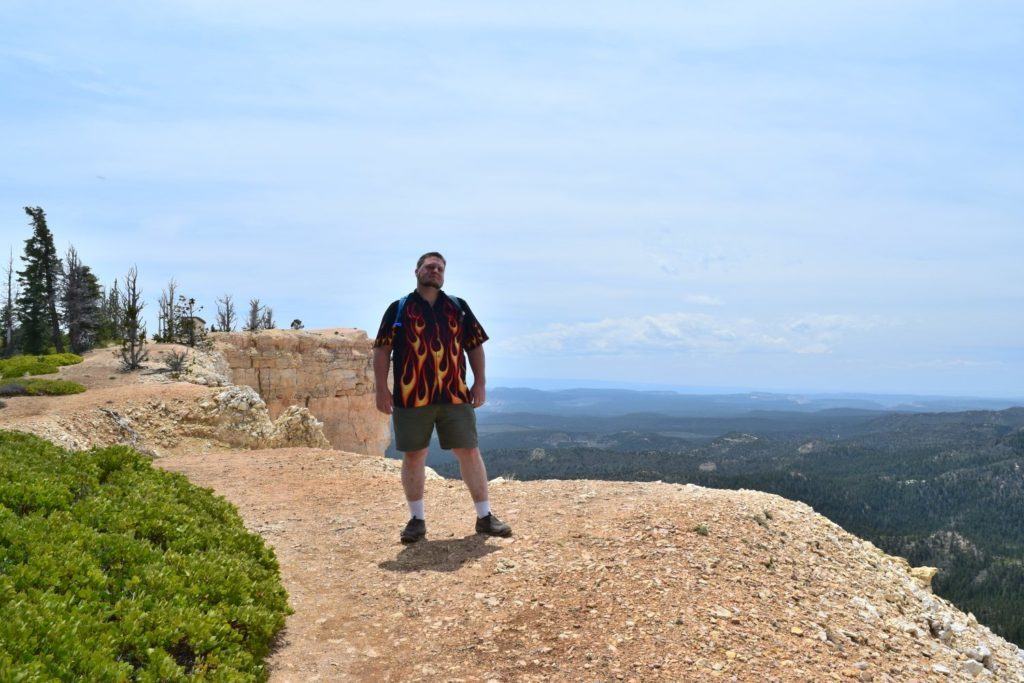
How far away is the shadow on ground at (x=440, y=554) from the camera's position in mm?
6746

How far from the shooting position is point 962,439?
14200 cm

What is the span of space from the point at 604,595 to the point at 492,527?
2.02 m

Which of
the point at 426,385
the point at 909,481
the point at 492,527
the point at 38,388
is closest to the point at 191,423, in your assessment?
the point at 38,388

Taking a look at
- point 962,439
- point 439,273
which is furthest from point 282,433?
point 962,439

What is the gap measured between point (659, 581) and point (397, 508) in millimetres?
4639

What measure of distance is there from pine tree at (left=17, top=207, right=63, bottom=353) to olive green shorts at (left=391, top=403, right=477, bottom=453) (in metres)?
41.8

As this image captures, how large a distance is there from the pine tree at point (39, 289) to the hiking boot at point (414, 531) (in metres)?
41.6

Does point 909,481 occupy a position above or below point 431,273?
below

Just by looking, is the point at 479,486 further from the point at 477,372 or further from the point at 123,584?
the point at 123,584

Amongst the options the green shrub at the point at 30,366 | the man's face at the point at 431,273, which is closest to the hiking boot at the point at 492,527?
the man's face at the point at 431,273

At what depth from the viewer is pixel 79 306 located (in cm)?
3906

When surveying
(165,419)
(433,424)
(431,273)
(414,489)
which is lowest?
(165,419)

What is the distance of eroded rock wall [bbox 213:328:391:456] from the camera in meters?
30.1

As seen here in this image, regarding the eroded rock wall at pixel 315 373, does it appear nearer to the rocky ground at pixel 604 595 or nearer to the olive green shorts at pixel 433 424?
the rocky ground at pixel 604 595
